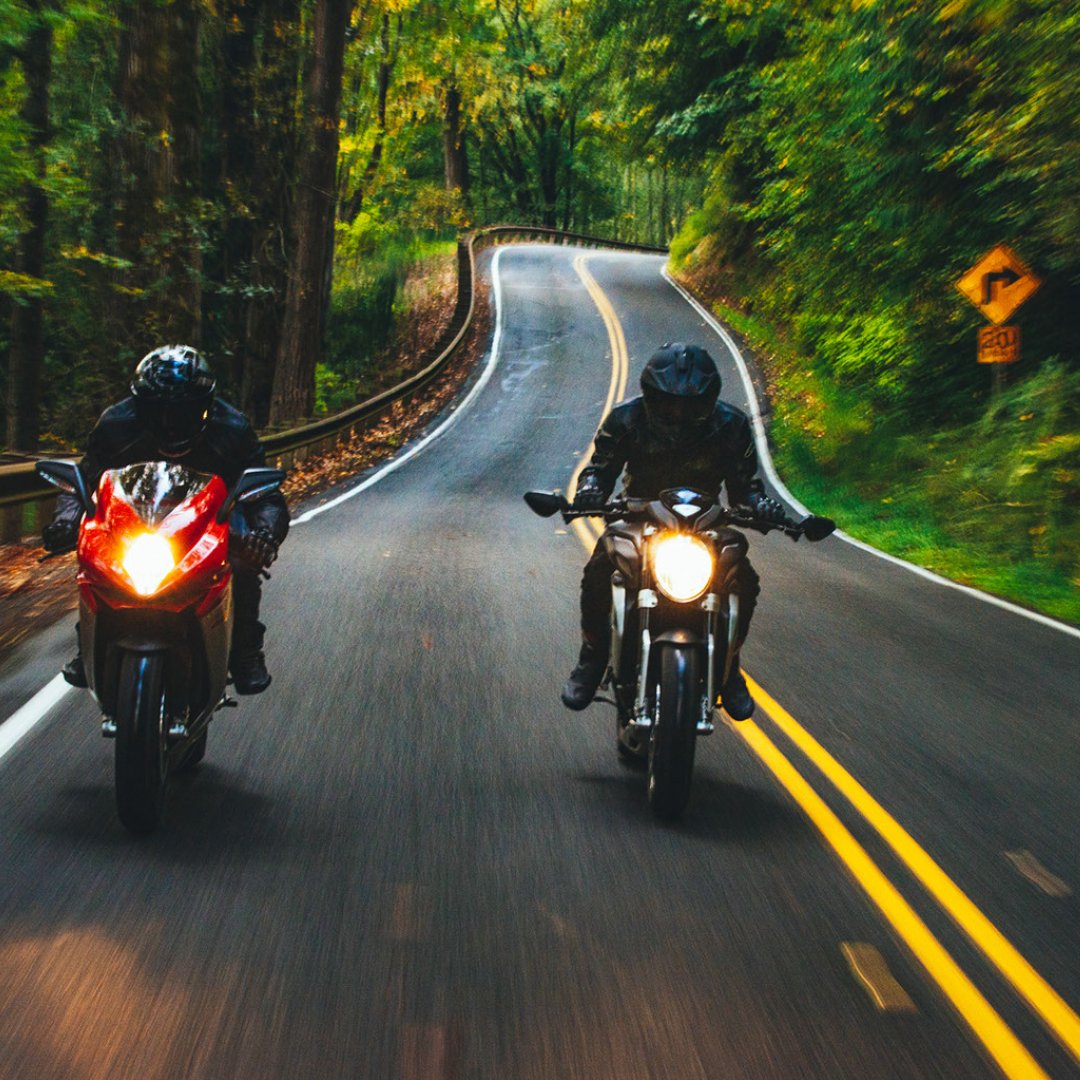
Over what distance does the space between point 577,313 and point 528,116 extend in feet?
108

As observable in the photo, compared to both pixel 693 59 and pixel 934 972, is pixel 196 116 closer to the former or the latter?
pixel 934 972

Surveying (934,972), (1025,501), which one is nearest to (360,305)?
(1025,501)

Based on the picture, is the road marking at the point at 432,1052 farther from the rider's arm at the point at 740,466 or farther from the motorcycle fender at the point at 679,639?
the rider's arm at the point at 740,466

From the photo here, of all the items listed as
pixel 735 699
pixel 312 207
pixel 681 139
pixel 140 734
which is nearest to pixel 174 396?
pixel 140 734

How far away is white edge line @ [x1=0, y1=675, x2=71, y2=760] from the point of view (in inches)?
222

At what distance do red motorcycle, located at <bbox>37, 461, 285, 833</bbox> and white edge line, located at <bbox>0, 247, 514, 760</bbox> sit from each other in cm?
139

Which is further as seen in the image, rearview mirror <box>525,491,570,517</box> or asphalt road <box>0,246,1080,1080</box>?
rearview mirror <box>525,491,570,517</box>

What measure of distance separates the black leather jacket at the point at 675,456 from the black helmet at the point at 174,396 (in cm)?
180

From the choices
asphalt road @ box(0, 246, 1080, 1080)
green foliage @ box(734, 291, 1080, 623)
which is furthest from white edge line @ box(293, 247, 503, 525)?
A: asphalt road @ box(0, 246, 1080, 1080)

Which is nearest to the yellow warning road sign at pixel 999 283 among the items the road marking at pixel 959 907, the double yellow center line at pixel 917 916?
the double yellow center line at pixel 917 916

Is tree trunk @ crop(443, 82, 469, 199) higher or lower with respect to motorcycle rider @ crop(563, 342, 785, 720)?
higher

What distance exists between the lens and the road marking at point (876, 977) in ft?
11.1

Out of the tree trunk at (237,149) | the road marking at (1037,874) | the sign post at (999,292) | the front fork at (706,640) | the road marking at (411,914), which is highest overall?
the tree trunk at (237,149)

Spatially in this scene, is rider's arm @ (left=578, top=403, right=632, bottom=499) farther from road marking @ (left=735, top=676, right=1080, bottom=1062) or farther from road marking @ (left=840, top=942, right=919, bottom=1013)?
road marking @ (left=840, top=942, right=919, bottom=1013)
